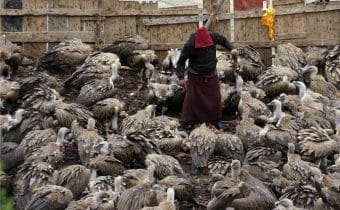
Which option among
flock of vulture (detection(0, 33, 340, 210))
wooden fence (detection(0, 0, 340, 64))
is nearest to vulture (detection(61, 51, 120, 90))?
flock of vulture (detection(0, 33, 340, 210))

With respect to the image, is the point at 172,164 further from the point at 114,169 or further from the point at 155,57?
the point at 155,57

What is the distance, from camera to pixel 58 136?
35.7ft

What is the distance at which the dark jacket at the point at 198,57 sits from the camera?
12.2 metres

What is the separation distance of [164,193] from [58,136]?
3.05 meters

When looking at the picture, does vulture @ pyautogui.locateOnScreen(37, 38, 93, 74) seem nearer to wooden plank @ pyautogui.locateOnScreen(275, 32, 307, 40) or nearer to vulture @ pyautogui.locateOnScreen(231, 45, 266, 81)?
vulture @ pyautogui.locateOnScreen(231, 45, 266, 81)

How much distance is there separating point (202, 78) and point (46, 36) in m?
5.55

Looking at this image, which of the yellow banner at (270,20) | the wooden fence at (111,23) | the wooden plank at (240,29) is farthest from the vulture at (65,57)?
the yellow banner at (270,20)

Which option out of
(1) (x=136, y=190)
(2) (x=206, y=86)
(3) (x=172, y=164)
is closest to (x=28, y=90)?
(2) (x=206, y=86)

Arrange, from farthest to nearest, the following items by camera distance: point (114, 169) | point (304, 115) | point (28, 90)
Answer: point (28, 90)
point (304, 115)
point (114, 169)

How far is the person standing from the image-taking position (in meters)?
12.2

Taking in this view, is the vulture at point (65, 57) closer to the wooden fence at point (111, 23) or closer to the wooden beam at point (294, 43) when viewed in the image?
the wooden fence at point (111, 23)

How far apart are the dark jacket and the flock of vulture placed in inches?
36.7

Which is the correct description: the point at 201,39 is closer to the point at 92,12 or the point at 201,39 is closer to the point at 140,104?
the point at 140,104

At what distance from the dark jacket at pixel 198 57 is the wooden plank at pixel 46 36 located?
15.9 feet
